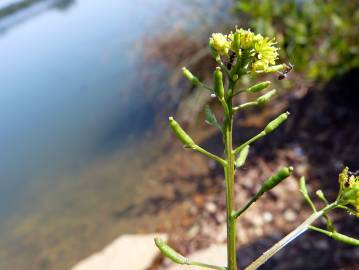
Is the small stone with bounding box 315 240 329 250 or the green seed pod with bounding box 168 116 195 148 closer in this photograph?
the green seed pod with bounding box 168 116 195 148

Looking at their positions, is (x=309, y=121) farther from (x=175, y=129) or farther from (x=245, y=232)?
(x=175, y=129)

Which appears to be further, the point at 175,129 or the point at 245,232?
the point at 245,232

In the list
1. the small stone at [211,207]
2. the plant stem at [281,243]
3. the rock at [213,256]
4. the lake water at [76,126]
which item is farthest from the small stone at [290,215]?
the plant stem at [281,243]

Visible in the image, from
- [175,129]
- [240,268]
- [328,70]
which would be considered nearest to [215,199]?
[240,268]

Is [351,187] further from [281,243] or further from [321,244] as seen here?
[321,244]

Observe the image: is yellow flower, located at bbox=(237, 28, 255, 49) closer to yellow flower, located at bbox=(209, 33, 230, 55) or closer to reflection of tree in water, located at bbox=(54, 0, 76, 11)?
yellow flower, located at bbox=(209, 33, 230, 55)

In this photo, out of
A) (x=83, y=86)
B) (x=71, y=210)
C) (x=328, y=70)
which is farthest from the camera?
(x=83, y=86)

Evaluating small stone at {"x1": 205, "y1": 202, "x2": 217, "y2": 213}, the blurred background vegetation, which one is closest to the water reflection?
the blurred background vegetation

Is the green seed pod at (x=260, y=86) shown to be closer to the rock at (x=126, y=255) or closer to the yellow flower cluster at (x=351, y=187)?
the yellow flower cluster at (x=351, y=187)
